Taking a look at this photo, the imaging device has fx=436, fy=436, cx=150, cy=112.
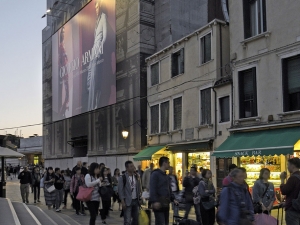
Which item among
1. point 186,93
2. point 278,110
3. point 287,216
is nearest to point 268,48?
point 278,110

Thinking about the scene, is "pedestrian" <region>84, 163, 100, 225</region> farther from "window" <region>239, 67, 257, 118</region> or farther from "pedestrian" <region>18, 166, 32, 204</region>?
"pedestrian" <region>18, 166, 32, 204</region>

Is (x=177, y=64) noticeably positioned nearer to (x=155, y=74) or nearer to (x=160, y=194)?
(x=155, y=74)

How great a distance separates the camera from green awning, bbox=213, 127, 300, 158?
14820mm

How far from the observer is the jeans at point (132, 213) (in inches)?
391

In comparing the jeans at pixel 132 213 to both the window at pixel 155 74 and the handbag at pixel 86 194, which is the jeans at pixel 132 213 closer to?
A: the handbag at pixel 86 194

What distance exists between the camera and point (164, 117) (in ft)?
81.7

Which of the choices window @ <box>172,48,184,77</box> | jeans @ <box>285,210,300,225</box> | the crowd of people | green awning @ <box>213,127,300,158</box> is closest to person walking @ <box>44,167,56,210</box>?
the crowd of people

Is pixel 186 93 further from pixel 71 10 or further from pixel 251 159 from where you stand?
pixel 71 10

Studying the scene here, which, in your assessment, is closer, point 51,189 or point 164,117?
point 51,189

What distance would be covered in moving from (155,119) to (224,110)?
6749 mm

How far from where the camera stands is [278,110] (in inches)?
649

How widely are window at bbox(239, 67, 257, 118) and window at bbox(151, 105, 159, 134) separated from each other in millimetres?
7964

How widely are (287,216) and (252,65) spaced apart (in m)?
11.0

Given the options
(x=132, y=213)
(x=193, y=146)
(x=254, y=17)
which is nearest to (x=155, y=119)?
(x=193, y=146)
